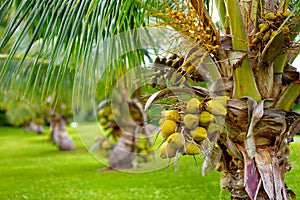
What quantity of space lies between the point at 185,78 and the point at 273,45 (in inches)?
19.4

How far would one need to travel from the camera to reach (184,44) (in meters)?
2.24

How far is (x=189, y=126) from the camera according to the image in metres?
2.03

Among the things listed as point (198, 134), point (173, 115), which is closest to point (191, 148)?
point (198, 134)

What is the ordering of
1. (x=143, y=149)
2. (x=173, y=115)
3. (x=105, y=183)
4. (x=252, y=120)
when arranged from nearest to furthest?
(x=173, y=115)
(x=252, y=120)
(x=105, y=183)
(x=143, y=149)

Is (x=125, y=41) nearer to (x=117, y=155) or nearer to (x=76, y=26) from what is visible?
(x=76, y=26)

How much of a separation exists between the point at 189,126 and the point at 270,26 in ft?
2.05

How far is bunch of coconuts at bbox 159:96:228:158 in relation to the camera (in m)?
2.01

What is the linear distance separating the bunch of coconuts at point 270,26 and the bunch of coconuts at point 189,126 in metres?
0.37

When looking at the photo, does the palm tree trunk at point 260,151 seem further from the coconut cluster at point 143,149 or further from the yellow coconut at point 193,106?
the coconut cluster at point 143,149

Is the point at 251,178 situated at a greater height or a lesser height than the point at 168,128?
lesser

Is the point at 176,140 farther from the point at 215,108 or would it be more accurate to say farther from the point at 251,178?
the point at 251,178

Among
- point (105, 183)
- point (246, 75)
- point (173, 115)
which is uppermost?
point (246, 75)

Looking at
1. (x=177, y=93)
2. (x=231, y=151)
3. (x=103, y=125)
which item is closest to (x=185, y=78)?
(x=177, y=93)

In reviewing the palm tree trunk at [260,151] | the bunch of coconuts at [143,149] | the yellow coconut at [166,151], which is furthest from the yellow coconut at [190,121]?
the bunch of coconuts at [143,149]
